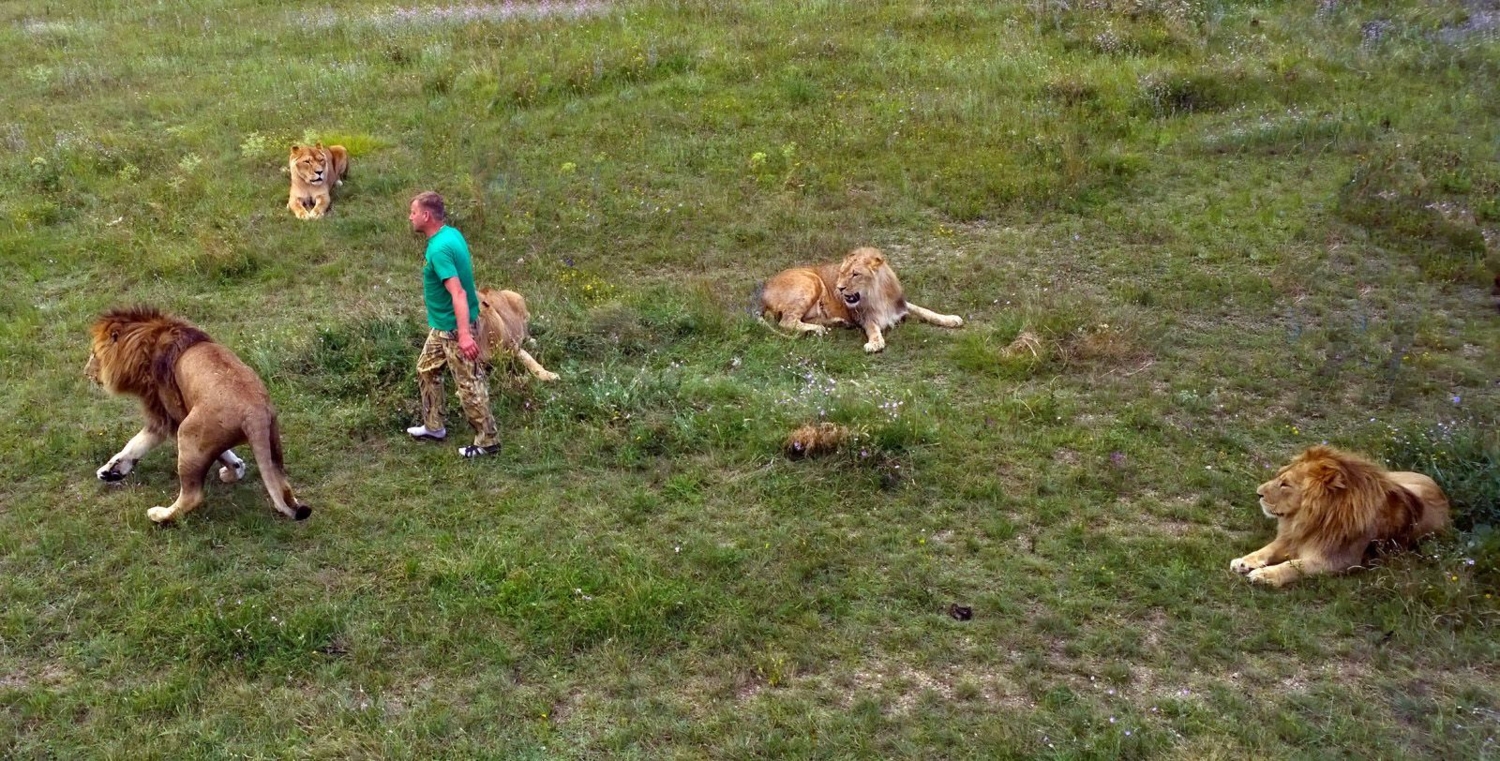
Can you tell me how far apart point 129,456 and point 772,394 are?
420 cm

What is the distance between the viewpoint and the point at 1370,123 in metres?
13.2

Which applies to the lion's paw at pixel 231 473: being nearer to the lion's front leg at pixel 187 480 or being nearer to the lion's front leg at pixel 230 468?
the lion's front leg at pixel 230 468

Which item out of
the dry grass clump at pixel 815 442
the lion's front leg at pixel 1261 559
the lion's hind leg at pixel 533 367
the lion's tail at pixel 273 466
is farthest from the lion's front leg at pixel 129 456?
the lion's front leg at pixel 1261 559

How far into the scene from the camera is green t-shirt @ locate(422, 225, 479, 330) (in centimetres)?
680

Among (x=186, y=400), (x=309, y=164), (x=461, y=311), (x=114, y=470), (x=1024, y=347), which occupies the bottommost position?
(x=114, y=470)

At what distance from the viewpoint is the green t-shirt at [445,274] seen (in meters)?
6.80

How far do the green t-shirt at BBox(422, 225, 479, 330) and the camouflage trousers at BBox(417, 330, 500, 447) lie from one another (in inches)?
4.9

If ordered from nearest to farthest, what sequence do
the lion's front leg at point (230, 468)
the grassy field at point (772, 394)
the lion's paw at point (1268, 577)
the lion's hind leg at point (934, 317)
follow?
the grassy field at point (772, 394) → the lion's paw at point (1268, 577) → the lion's front leg at point (230, 468) → the lion's hind leg at point (934, 317)

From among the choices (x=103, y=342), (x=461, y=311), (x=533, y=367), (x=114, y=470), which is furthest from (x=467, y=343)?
(x=114, y=470)

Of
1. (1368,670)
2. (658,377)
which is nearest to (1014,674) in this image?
(1368,670)

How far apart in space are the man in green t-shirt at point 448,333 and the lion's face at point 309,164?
206 inches

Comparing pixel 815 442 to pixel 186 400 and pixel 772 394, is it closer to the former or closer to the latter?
pixel 772 394

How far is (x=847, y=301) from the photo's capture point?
9492mm

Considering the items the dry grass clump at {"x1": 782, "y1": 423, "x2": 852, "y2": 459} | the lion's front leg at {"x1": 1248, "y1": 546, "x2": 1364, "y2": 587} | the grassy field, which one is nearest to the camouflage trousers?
the grassy field
